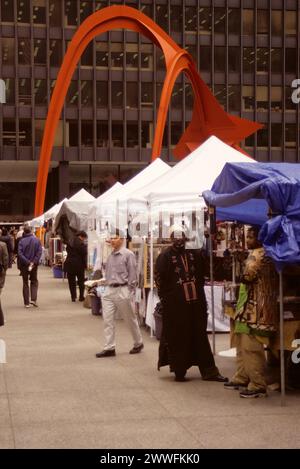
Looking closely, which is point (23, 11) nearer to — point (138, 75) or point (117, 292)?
point (138, 75)

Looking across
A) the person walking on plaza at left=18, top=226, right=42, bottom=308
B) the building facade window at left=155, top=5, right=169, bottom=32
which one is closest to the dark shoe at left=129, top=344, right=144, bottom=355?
the person walking on plaza at left=18, top=226, right=42, bottom=308

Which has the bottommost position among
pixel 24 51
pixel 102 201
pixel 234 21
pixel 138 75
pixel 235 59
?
pixel 102 201

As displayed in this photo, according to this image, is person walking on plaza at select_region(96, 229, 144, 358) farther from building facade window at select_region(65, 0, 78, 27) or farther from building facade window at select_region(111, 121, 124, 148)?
building facade window at select_region(65, 0, 78, 27)

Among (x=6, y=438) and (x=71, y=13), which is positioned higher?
(x=71, y=13)

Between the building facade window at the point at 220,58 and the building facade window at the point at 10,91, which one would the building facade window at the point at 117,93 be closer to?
the building facade window at the point at 10,91

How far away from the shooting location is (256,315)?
28.7 feet

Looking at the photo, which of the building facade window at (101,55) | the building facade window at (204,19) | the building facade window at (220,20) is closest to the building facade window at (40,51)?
the building facade window at (101,55)

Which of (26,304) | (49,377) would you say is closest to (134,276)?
(49,377)

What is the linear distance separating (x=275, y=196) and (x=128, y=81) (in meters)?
60.9

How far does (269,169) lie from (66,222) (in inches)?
736

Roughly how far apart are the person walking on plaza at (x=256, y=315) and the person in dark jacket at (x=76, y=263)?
12.4 m

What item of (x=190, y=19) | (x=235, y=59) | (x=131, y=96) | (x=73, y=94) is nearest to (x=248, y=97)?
(x=235, y=59)

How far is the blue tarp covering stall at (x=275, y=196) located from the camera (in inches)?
326
